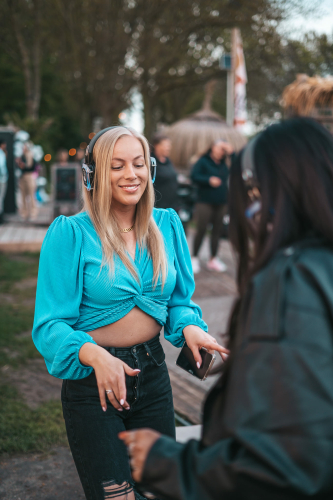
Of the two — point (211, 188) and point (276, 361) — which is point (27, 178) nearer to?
point (211, 188)

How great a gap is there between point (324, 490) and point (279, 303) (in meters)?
0.38

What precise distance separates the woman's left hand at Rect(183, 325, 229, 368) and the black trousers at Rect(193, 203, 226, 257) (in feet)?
23.1

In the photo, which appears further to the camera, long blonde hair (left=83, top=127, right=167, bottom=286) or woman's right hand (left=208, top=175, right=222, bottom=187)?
woman's right hand (left=208, top=175, right=222, bottom=187)

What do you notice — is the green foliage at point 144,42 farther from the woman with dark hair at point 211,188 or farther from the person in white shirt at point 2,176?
the woman with dark hair at point 211,188

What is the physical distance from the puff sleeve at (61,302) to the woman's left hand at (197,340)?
42cm

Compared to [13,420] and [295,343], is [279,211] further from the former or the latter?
[13,420]

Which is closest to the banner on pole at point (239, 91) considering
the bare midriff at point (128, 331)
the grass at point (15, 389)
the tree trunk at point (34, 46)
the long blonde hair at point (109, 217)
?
the grass at point (15, 389)

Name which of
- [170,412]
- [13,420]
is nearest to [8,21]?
[13,420]

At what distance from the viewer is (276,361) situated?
1.06 m

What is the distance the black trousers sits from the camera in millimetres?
9188

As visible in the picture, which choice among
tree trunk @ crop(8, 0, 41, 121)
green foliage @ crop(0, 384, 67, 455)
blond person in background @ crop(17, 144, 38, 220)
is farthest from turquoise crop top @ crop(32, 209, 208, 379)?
tree trunk @ crop(8, 0, 41, 121)

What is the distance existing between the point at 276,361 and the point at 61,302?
1.16m

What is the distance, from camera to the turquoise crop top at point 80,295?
1965mm

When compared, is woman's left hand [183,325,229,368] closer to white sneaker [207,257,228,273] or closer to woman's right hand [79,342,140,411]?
woman's right hand [79,342,140,411]
